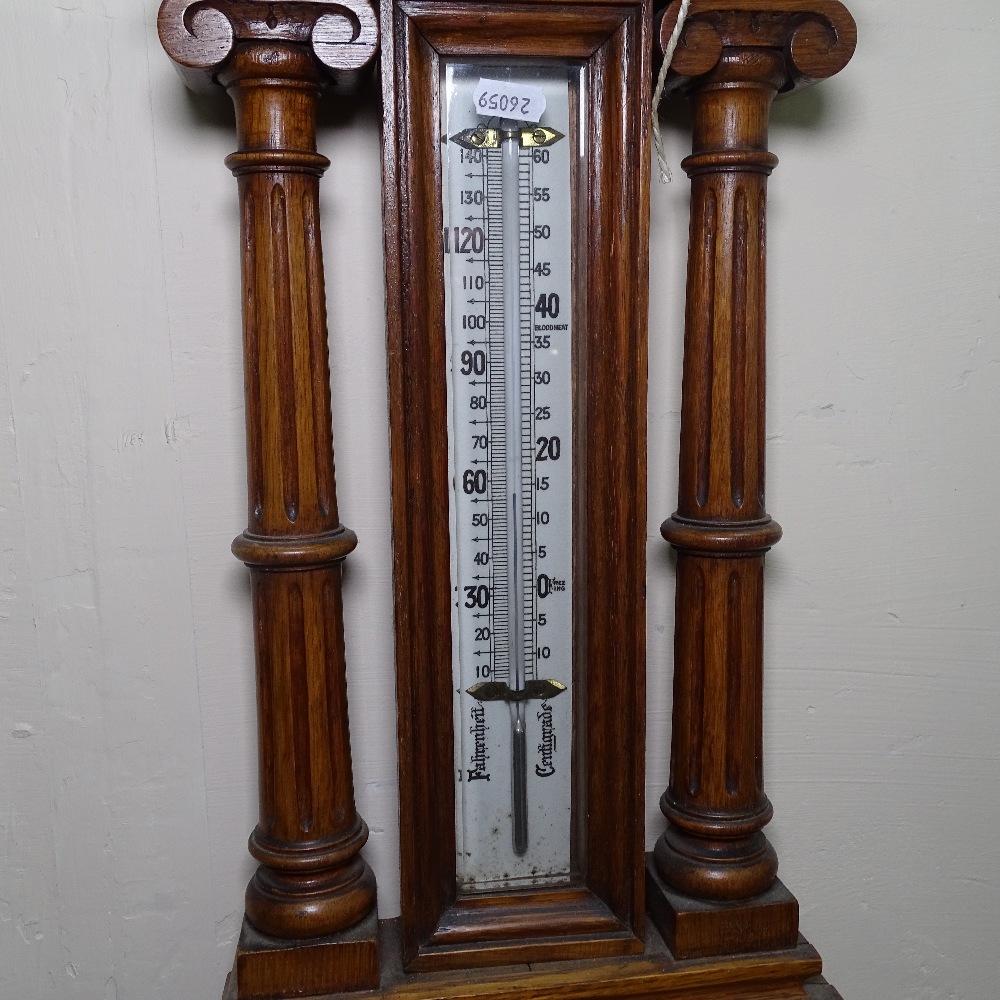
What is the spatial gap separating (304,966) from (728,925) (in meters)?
0.48

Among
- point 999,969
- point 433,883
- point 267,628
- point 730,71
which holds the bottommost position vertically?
point 999,969

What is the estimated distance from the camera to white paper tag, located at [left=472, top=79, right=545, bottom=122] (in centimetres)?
114

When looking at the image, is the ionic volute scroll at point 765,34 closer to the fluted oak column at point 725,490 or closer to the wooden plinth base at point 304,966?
the fluted oak column at point 725,490

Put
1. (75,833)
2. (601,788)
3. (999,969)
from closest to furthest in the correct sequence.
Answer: (601,788), (75,833), (999,969)

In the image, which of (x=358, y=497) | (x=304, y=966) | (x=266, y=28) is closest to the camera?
(x=266, y=28)

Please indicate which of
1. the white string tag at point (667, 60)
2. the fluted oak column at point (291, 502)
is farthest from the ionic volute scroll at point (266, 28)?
the white string tag at point (667, 60)

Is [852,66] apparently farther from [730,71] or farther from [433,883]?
[433,883]

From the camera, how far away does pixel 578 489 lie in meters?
1.23

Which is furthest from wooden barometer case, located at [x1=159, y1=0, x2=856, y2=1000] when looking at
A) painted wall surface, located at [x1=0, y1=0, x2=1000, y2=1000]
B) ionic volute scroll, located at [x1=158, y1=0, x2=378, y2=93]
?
painted wall surface, located at [x1=0, y1=0, x2=1000, y2=1000]

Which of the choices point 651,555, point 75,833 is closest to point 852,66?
point 651,555

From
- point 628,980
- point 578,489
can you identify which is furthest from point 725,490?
point 628,980

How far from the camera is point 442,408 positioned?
3.82ft

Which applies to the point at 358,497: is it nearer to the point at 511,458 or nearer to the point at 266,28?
the point at 511,458

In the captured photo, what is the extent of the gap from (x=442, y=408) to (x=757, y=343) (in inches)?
14.3
